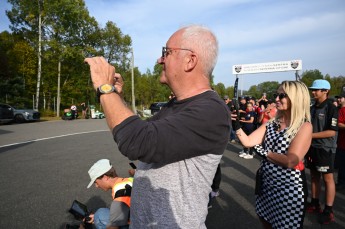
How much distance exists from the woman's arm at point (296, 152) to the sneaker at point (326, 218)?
210cm

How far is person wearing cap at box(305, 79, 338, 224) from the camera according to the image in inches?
165

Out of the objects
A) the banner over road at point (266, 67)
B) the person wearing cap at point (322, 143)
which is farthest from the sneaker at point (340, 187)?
the banner over road at point (266, 67)

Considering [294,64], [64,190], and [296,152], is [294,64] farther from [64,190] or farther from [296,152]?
[296,152]

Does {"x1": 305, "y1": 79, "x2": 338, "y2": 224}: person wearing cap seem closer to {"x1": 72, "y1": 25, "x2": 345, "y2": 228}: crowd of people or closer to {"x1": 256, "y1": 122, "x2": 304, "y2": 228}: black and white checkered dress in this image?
{"x1": 256, "y1": 122, "x2": 304, "y2": 228}: black and white checkered dress

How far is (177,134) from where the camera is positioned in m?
1.13

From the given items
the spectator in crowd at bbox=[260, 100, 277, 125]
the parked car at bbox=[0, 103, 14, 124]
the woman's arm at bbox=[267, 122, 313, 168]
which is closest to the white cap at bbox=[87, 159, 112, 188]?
the woman's arm at bbox=[267, 122, 313, 168]

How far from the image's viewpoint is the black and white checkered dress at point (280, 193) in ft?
8.01

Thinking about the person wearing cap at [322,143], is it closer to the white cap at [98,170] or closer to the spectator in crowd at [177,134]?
the white cap at [98,170]

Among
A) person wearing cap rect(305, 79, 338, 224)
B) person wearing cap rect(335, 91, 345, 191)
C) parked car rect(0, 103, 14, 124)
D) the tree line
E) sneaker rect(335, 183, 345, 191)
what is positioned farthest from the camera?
the tree line

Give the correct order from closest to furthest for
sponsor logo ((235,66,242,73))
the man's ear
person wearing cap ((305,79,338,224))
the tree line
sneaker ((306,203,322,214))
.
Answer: the man's ear, person wearing cap ((305,79,338,224)), sneaker ((306,203,322,214)), sponsor logo ((235,66,242,73)), the tree line

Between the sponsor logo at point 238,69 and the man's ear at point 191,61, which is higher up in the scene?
the sponsor logo at point 238,69

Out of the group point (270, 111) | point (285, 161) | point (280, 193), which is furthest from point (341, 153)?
point (285, 161)

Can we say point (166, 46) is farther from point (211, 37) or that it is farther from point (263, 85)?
point (263, 85)

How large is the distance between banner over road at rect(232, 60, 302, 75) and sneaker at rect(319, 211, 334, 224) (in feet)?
48.5
